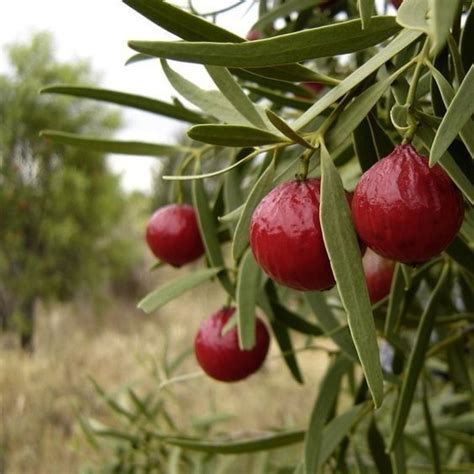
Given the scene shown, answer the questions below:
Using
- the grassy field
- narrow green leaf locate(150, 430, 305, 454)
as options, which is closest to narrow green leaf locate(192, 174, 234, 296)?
narrow green leaf locate(150, 430, 305, 454)

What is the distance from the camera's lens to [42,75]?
6844 millimetres

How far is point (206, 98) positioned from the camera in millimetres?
525

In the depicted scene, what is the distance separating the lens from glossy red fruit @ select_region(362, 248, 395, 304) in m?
0.71

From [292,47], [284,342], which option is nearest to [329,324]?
[284,342]

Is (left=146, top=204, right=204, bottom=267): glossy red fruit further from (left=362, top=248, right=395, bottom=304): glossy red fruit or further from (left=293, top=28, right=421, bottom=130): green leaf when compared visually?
(left=293, top=28, right=421, bottom=130): green leaf

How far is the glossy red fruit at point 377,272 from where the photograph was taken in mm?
711

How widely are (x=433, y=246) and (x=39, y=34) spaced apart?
7145mm

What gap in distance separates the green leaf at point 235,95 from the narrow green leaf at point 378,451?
523 millimetres

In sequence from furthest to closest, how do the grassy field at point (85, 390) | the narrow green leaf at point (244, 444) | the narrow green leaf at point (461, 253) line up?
1. the grassy field at point (85, 390)
2. the narrow green leaf at point (244, 444)
3. the narrow green leaf at point (461, 253)

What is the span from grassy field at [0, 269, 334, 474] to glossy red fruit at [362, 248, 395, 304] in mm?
2353

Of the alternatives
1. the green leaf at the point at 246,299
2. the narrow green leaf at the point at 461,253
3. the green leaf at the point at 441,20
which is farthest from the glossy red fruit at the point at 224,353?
the green leaf at the point at 441,20

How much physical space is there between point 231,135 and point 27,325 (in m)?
6.79

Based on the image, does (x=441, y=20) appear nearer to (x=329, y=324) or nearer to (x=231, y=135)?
(x=231, y=135)

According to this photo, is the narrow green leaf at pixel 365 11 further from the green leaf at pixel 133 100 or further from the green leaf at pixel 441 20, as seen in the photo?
the green leaf at pixel 133 100
